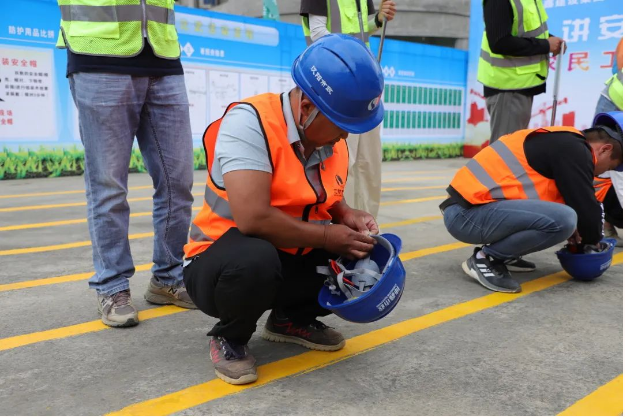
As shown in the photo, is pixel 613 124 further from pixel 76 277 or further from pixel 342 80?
pixel 76 277

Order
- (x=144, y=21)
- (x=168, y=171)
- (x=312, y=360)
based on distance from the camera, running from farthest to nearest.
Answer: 1. (x=168, y=171)
2. (x=144, y=21)
3. (x=312, y=360)

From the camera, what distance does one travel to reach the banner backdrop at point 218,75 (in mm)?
7514

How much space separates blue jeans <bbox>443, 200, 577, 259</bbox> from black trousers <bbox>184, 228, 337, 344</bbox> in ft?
4.75

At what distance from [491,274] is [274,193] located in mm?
1692

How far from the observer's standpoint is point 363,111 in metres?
1.99

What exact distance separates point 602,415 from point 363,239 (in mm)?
931

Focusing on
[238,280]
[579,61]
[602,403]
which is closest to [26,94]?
[238,280]

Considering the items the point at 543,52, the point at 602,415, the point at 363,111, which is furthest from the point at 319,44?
the point at 543,52

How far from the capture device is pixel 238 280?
6.24 ft

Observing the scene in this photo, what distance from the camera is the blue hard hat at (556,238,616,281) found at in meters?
3.26

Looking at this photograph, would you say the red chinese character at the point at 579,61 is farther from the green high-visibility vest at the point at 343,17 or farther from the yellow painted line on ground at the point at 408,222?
the green high-visibility vest at the point at 343,17

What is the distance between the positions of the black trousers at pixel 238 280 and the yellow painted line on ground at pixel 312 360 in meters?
0.17

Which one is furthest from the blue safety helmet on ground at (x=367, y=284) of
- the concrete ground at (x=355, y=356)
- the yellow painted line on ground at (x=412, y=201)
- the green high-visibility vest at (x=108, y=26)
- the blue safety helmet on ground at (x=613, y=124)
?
the yellow painted line on ground at (x=412, y=201)

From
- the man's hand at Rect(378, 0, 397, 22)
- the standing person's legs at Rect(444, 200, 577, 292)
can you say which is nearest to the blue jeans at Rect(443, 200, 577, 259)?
the standing person's legs at Rect(444, 200, 577, 292)
